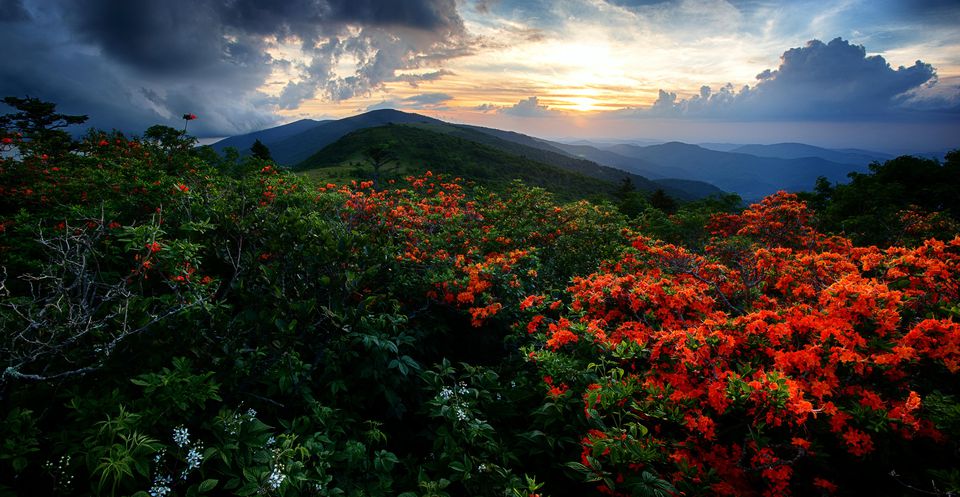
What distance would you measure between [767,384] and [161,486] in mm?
4324

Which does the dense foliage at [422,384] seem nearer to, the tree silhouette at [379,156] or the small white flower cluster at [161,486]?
the small white flower cluster at [161,486]

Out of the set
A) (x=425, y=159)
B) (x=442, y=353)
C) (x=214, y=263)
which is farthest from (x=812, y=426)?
(x=425, y=159)

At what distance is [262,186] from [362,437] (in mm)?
8586

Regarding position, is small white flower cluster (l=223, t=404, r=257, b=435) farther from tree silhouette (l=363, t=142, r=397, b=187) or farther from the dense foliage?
tree silhouette (l=363, t=142, r=397, b=187)

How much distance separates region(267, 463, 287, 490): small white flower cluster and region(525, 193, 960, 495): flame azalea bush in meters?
2.05

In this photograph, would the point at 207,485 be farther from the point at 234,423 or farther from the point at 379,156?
the point at 379,156

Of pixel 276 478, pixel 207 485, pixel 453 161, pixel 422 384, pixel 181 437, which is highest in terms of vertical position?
pixel 453 161

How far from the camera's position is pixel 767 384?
3115 millimetres

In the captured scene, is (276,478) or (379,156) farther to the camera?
(379,156)

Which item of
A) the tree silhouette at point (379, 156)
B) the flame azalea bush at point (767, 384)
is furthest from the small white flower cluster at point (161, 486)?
the tree silhouette at point (379, 156)

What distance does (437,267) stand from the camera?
6.87m

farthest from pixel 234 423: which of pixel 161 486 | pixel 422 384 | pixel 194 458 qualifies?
pixel 422 384

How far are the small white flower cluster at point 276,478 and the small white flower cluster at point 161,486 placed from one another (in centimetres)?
53

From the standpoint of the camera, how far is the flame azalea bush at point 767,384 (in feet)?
9.83
